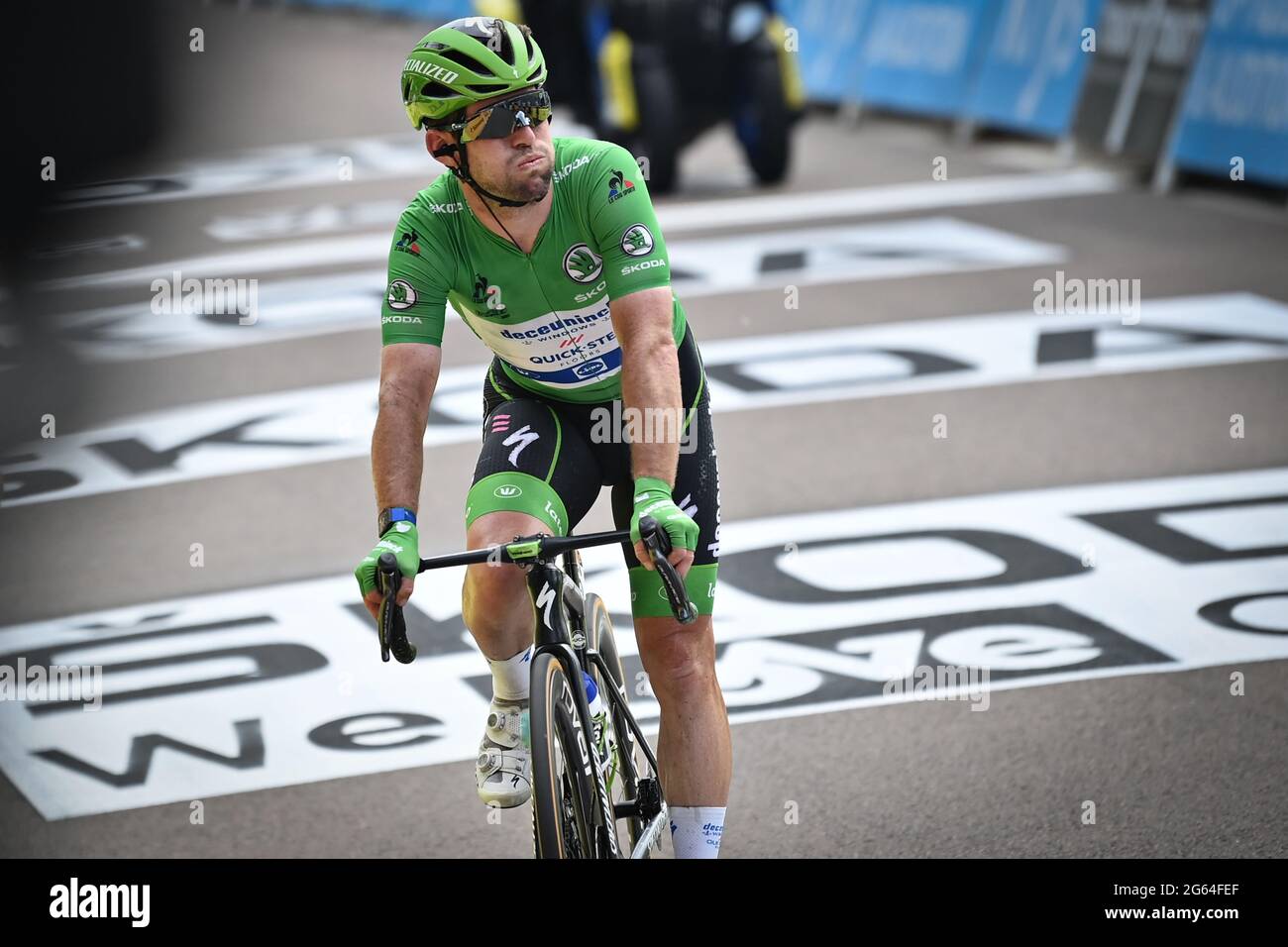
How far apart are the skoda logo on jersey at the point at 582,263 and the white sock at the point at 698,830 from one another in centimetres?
132

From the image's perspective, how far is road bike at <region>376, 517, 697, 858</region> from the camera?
366 centimetres

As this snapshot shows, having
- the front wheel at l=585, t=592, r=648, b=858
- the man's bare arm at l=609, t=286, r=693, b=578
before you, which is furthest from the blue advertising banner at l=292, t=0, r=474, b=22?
the man's bare arm at l=609, t=286, r=693, b=578

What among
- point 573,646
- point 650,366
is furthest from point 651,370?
point 573,646

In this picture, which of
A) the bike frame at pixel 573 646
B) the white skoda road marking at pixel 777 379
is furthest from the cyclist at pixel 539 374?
the white skoda road marking at pixel 777 379

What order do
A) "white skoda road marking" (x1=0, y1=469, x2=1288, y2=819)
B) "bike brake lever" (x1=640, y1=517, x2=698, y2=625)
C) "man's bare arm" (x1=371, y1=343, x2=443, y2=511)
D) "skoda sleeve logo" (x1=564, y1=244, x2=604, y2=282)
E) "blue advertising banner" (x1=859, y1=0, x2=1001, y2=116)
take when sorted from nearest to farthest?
"bike brake lever" (x1=640, y1=517, x2=698, y2=625), "man's bare arm" (x1=371, y1=343, x2=443, y2=511), "skoda sleeve logo" (x1=564, y1=244, x2=604, y2=282), "white skoda road marking" (x1=0, y1=469, x2=1288, y2=819), "blue advertising banner" (x1=859, y1=0, x2=1001, y2=116)

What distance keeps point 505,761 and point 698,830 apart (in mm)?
513

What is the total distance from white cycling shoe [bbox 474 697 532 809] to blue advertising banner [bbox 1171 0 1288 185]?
9.72 meters

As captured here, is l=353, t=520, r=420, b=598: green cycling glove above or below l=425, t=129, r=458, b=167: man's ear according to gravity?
below

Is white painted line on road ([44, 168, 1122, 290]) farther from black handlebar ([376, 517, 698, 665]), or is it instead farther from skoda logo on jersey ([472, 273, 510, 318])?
black handlebar ([376, 517, 698, 665])

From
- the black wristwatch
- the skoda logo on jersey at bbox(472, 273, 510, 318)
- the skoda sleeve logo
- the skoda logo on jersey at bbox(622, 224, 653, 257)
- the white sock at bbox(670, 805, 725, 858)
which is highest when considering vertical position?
the skoda logo on jersey at bbox(622, 224, 653, 257)

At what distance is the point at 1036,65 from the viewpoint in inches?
595

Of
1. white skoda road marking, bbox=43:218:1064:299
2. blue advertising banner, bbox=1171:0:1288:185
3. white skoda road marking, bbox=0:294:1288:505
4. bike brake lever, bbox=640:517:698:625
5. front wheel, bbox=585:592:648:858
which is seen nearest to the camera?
bike brake lever, bbox=640:517:698:625

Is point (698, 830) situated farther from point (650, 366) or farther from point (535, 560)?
point (650, 366)
